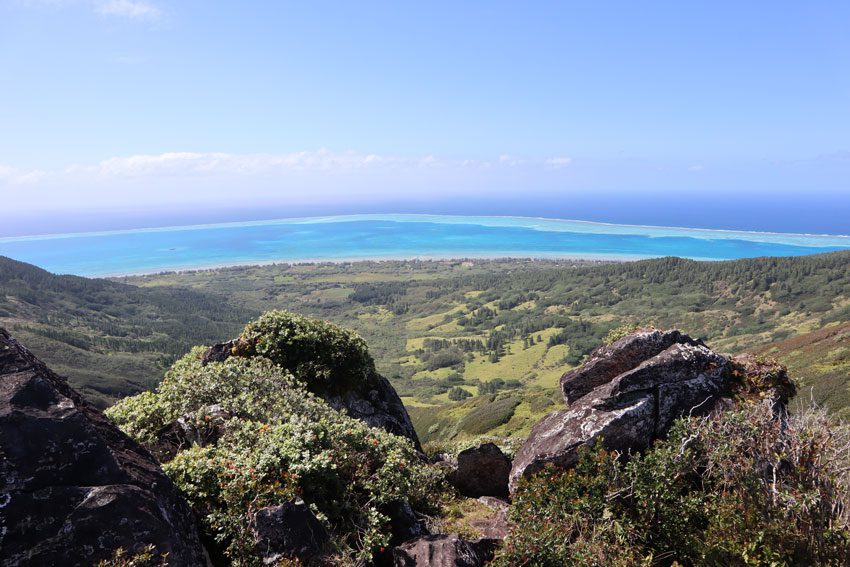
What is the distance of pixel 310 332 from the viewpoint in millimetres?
14289

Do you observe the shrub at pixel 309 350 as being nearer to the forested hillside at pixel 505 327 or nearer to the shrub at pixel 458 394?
the forested hillside at pixel 505 327

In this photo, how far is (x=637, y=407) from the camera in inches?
368

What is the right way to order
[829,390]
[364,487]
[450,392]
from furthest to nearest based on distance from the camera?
1. [450,392]
2. [829,390]
3. [364,487]

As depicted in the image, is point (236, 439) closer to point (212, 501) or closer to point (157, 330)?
point (212, 501)

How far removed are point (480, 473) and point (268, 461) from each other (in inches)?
255

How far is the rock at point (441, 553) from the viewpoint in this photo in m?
7.16

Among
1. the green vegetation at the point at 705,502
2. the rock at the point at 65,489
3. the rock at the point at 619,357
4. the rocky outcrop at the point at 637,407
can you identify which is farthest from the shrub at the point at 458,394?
the rock at the point at 65,489

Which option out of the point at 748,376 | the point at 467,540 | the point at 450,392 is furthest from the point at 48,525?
the point at 450,392

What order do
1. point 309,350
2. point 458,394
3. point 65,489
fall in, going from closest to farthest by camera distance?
point 65,489, point 309,350, point 458,394

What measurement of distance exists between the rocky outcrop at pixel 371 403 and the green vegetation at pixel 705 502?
6.67m

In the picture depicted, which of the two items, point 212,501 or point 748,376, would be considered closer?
point 212,501

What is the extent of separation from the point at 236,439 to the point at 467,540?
14.8 ft

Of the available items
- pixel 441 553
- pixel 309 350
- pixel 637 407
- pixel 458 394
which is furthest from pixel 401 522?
pixel 458 394

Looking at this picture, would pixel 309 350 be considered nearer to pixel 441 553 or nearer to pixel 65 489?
pixel 441 553
